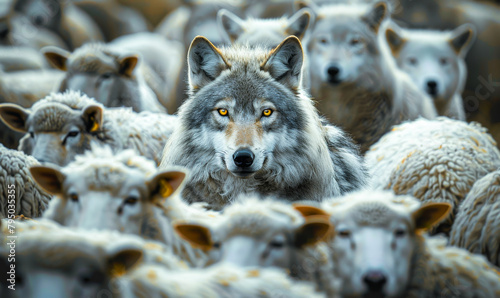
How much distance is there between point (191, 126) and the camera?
5613 mm

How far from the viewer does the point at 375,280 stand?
12.0 feet

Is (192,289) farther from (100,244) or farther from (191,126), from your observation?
(191,126)

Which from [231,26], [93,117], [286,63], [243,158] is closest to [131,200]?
[243,158]

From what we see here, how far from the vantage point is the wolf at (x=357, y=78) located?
8.30 metres

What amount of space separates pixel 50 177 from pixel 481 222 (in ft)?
9.47

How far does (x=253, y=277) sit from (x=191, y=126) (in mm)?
2278

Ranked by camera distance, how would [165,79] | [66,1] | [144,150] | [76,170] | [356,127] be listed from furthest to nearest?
[66,1], [165,79], [356,127], [144,150], [76,170]

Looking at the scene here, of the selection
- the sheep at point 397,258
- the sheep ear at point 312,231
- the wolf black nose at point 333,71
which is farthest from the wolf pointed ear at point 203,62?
the wolf black nose at point 333,71

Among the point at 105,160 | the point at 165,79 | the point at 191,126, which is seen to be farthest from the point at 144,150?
the point at 165,79

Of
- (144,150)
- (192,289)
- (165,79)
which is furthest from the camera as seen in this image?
(165,79)

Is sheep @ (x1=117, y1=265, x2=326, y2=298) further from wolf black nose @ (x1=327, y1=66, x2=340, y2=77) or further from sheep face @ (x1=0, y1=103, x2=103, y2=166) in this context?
wolf black nose @ (x1=327, y1=66, x2=340, y2=77)

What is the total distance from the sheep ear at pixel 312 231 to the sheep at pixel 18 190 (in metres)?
2.28

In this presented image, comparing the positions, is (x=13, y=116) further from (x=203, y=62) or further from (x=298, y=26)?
(x=298, y=26)

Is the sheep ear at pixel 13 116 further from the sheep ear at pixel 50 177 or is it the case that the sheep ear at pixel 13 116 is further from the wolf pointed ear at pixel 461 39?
the wolf pointed ear at pixel 461 39
